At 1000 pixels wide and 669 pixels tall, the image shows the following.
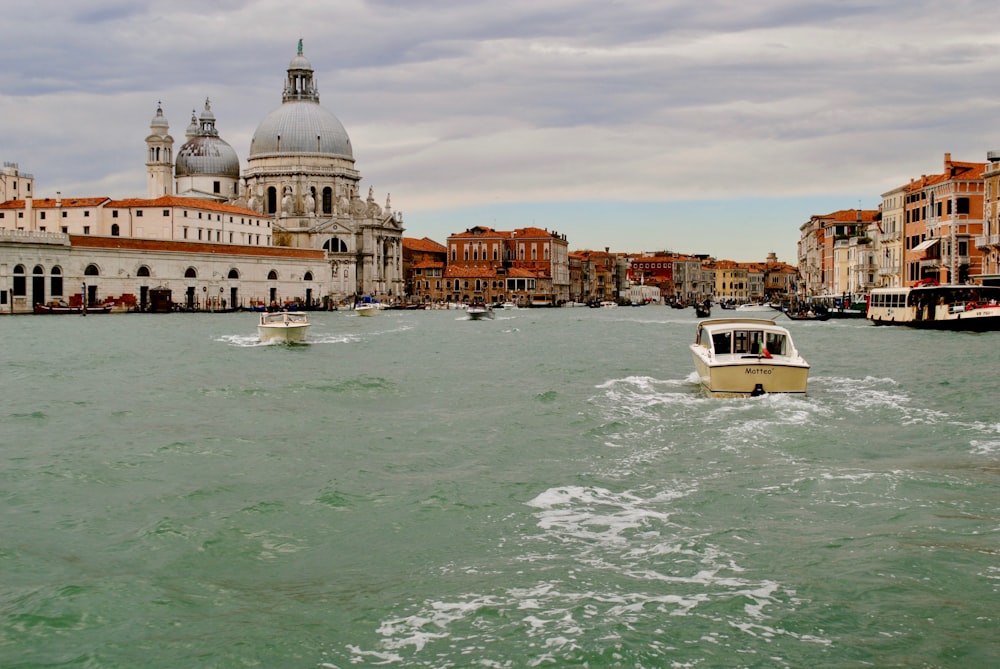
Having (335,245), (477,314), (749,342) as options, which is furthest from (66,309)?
(749,342)

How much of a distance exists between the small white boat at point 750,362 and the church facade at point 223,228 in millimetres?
46047

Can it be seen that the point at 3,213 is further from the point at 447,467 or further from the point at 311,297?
the point at 447,467

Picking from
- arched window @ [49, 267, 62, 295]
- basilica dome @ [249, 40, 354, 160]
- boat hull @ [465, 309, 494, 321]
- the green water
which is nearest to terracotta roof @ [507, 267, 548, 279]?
basilica dome @ [249, 40, 354, 160]

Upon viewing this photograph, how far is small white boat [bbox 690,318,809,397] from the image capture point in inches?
537

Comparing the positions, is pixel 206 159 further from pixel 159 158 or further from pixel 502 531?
pixel 502 531

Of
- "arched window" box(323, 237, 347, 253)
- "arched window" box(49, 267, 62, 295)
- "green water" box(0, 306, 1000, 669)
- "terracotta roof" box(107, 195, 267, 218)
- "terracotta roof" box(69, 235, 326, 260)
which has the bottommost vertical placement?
"green water" box(0, 306, 1000, 669)

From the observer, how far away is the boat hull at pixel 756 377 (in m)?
13.6

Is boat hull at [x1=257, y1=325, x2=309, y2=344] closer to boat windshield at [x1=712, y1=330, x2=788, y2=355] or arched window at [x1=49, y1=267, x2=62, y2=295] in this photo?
boat windshield at [x1=712, y1=330, x2=788, y2=355]

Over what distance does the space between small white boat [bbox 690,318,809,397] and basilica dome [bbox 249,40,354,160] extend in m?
71.3

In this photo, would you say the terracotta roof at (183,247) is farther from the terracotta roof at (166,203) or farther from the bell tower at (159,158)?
the bell tower at (159,158)

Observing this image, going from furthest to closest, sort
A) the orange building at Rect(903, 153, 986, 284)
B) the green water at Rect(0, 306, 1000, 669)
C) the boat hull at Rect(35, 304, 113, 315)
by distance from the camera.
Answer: the boat hull at Rect(35, 304, 113, 315)
the orange building at Rect(903, 153, 986, 284)
the green water at Rect(0, 306, 1000, 669)

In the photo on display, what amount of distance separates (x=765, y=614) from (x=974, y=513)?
2.80 metres

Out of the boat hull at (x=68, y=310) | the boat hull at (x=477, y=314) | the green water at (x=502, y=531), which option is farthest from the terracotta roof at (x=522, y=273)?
the green water at (x=502, y=531)

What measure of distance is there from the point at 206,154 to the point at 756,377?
251ft
